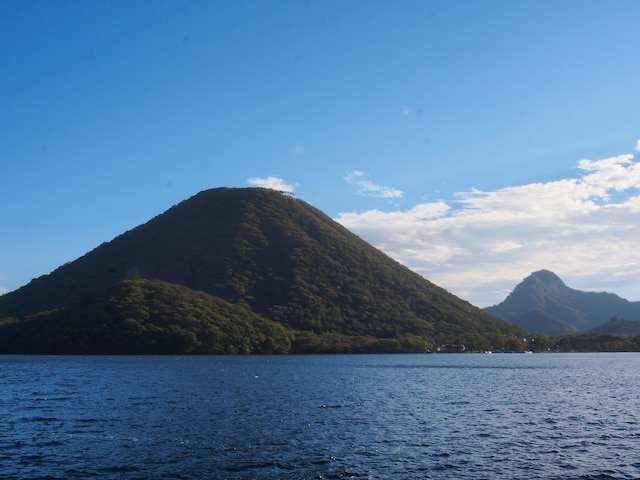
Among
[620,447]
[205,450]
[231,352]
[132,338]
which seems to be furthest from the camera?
[231,352]

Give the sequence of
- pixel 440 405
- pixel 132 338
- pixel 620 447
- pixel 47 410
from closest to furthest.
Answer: pixel 620 447 → pixel 47 410 → pixel 440 405 → pixel 132 338

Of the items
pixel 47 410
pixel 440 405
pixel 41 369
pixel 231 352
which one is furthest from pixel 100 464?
pixel 231 352

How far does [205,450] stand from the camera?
1703 inches

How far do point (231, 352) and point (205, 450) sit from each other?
158 m

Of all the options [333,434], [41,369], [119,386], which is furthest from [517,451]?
[41,369]

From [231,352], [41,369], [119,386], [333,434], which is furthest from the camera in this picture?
[231,352]

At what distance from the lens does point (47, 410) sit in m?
61.8

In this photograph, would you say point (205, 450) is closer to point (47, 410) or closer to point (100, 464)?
point (100, 464)

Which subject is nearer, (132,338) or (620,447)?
(620,447)

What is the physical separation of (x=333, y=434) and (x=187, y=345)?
14342 centimetres

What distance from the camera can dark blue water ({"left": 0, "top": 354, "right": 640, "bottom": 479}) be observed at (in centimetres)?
3841

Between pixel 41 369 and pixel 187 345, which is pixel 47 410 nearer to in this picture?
pixel 41 369

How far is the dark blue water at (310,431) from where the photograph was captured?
3841 cm

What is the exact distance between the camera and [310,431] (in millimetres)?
51219
